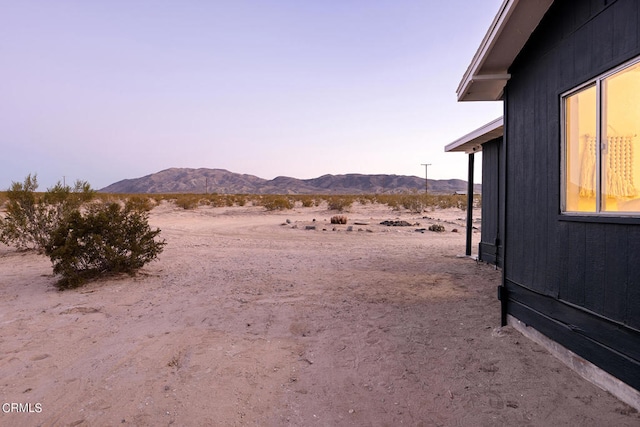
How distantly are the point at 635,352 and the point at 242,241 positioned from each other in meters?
12.0

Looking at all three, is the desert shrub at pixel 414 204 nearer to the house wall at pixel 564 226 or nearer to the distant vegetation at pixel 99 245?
the distant vegetation at pixel 99 245

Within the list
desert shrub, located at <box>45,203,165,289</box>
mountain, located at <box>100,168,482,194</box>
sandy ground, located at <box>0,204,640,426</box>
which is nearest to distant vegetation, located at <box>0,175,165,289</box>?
desert shrub, located at <box>45,203,165,289</box>

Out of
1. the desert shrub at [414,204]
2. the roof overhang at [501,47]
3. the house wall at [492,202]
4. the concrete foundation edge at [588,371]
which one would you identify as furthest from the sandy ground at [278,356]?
the desert shrub at [414,204]

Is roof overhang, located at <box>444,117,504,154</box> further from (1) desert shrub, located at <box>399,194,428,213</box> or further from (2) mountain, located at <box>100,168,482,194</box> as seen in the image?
(2) mountain, located at <box>100,168,482,194</box>

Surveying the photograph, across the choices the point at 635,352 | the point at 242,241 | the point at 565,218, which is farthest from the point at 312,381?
the point at 242,241

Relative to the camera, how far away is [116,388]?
3.77 meters

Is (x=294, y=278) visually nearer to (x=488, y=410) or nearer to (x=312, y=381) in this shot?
(x=312, y=381)

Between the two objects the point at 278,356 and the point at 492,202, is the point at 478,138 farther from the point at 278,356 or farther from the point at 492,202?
the point at 278,356

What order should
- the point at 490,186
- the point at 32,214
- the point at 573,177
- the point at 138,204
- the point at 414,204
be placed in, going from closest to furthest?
1. the point at 573,177
2. the point at 490,186
3. the point at 32,214
4. the point at 138,204
5. the point at 414,204

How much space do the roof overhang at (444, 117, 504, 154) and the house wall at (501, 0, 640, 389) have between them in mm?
2338

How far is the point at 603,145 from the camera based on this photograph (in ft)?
12.0

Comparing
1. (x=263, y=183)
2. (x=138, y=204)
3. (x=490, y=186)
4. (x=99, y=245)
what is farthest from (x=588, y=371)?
(x=263, y=183)

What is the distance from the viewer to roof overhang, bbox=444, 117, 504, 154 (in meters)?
7.89

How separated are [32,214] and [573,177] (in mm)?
12808
